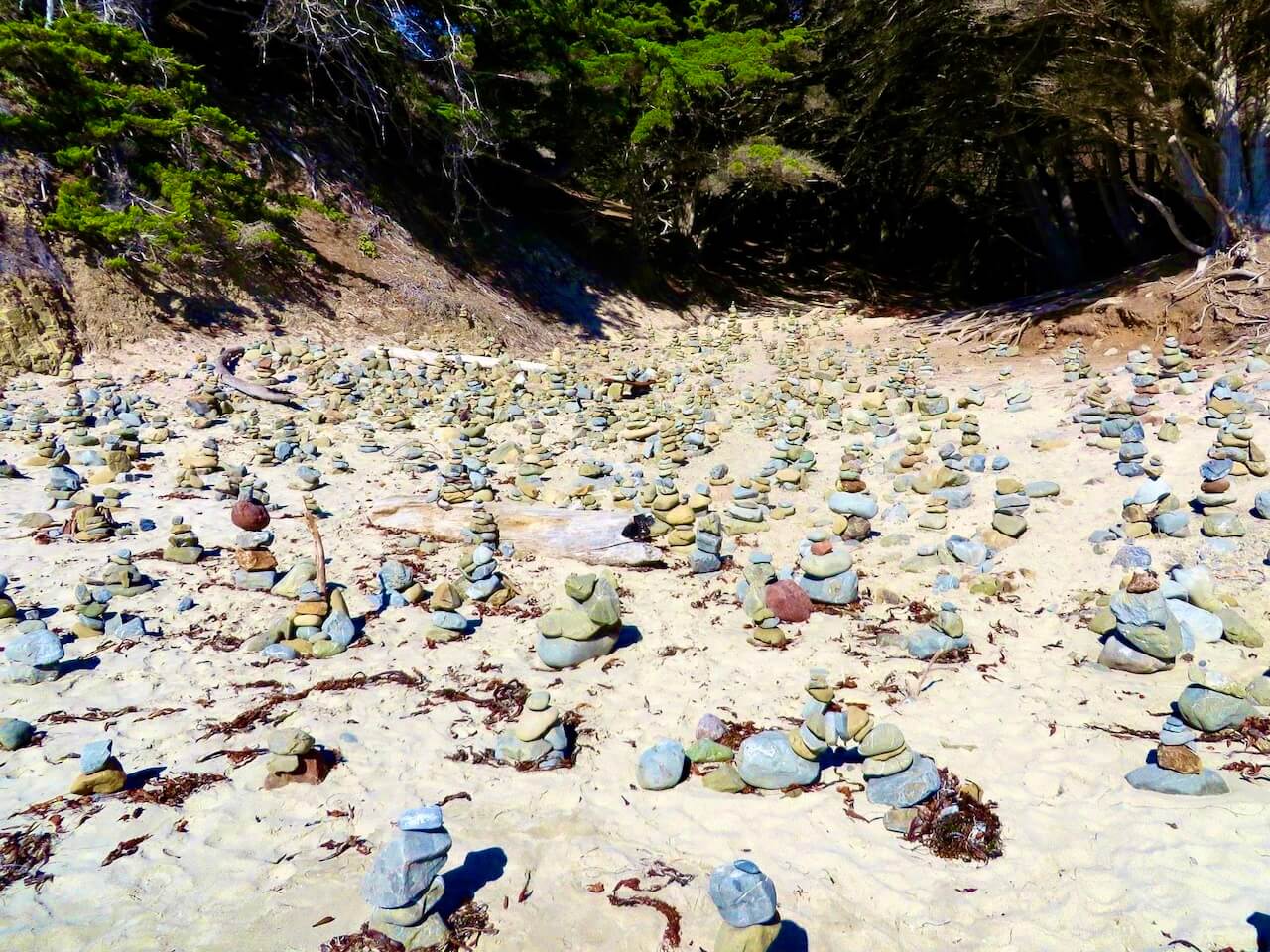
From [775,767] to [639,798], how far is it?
0.41 m

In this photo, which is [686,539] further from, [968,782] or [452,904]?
[452,904]

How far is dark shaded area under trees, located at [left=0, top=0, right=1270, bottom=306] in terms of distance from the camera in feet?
24.2

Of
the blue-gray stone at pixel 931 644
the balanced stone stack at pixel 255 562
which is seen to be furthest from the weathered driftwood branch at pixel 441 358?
the blue-gray stone at pixel 931 644

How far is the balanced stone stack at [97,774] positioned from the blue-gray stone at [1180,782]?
279 cm

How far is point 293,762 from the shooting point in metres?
2.04

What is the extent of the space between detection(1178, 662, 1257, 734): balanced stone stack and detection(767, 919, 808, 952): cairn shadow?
1.49 metres

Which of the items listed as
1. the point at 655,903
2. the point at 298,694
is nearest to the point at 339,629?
the point at 298,694

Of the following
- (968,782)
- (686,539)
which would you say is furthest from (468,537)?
(968,782)

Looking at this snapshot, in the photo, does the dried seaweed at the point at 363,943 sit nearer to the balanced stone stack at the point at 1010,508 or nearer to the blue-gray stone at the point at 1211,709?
the blue-gray stone at the point at 1211,709

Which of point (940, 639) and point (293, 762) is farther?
point (940, 639)

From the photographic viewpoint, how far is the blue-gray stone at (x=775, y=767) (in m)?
2.12

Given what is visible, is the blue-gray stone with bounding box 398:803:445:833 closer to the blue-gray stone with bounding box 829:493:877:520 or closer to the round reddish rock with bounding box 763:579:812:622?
the round reddish rock with bounding box 763:579:812:622

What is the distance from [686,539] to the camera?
13.8ft

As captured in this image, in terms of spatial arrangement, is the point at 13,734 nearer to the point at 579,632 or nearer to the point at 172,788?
the point at 172,788
